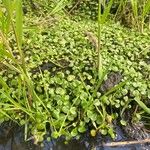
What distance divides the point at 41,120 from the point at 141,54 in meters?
0.95

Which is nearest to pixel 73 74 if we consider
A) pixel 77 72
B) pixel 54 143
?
pixel 77 72

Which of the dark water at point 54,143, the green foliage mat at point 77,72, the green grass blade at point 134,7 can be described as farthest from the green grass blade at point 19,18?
the green grass blade at point 134,7

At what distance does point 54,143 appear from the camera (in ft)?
7.45

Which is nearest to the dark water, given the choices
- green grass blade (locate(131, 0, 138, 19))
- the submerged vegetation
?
the submerged vegetation

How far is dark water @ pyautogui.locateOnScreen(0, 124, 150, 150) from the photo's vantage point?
2262mm

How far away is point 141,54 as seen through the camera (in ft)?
8.80

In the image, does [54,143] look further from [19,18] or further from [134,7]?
[134,7]

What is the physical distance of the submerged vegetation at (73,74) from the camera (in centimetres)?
227

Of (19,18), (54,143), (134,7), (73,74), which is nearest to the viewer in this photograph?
(19,18)

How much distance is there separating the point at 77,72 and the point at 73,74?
32 mm

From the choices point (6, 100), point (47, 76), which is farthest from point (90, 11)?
point (6, 100)

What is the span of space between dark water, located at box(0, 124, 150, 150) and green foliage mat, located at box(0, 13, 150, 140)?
0.06 m

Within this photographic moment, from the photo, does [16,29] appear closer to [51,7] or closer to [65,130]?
[65,130]

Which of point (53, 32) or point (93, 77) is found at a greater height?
point (53, 32)
